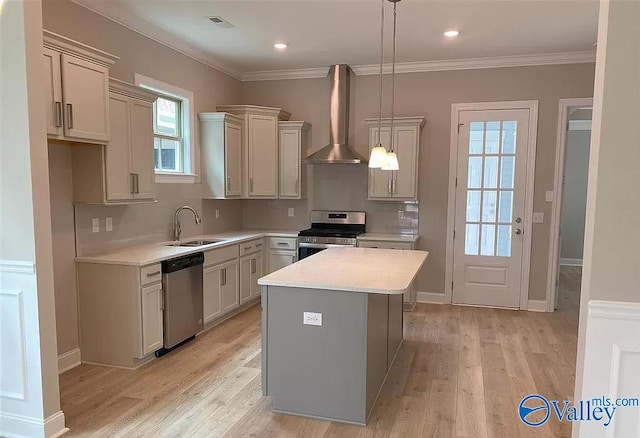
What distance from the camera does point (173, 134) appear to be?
15.7ft

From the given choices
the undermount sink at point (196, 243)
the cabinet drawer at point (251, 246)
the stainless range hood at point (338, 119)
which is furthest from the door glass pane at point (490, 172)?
the undermount sink at point (196, 243)

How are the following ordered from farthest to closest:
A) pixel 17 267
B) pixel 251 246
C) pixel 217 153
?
pixel 251 246 < pixel 217 153 < pixel 17 267

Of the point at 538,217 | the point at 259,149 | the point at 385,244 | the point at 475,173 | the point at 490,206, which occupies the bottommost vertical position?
the point at 385,244

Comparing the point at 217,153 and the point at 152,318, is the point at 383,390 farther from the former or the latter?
the point at 217,153

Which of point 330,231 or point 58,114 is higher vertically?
point 58,114

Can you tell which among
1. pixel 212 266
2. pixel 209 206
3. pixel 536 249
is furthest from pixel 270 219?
pixel 536 249

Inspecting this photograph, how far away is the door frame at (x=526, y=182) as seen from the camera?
16.7ft

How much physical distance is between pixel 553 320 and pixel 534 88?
259 cm

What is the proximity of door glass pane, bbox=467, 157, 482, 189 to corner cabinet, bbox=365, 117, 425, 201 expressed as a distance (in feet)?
2.08

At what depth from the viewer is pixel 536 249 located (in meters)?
5.19

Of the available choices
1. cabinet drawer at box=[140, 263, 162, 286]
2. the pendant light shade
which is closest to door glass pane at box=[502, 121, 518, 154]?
the pendant light shade

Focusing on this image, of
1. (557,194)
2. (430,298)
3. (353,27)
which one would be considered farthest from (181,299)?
(557,194)

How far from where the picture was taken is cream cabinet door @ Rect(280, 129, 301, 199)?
5.61m

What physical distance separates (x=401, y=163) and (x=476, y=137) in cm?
93
